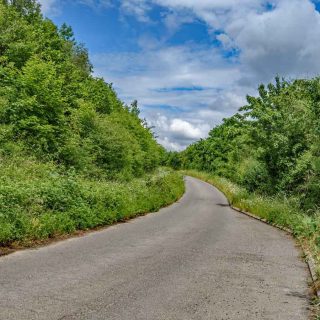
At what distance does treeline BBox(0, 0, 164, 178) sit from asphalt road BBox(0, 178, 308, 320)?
478 inches

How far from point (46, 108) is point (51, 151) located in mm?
2931

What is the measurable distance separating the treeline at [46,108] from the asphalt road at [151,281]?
1213 centimetres

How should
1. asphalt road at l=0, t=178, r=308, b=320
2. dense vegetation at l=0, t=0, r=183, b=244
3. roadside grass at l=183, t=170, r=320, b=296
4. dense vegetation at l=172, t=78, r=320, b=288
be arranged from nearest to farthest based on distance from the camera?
1. asphalt road at l=0, t=178, r=308, b=320
2. dense vegetation at l=0, t=0, r=183, b=244
3. roadside grass at l=183, t=170, r=320, b=296
4. dense vegetation at l=172, t=78, r=320, b=288

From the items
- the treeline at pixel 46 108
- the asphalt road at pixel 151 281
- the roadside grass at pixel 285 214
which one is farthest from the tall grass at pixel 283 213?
the treeline at pixel 46 108

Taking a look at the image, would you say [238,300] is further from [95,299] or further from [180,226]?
[180,226]

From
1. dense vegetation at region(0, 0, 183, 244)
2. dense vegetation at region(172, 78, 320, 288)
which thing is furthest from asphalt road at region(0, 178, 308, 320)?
dense vegetation at region(172, 78, 320, 288)

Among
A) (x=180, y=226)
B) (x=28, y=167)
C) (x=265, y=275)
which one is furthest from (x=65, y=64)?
(x=265, y=275)

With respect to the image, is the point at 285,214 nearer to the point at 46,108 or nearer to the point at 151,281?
the point at 151,281

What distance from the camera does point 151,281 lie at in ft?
27.6

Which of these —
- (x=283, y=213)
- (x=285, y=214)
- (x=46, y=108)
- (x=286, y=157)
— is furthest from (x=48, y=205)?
(x=286, y=157)

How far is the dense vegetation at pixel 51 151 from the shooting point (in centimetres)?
1271

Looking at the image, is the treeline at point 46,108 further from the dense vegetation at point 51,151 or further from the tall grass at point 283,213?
the tall grass at point 283,213

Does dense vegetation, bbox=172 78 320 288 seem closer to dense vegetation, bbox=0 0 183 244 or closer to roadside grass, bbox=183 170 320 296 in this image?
roadside grass, bbox=183 170 320 296

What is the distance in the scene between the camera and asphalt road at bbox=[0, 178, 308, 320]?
6.52 metres
